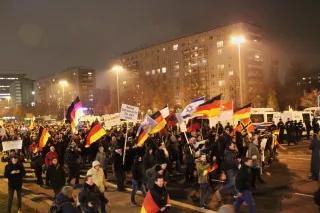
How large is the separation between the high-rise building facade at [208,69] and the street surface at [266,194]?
60.3m

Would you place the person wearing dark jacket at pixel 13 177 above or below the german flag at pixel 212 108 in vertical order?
below

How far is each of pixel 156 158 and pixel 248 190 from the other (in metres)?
4.20

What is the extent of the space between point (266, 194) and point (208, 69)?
270 ft

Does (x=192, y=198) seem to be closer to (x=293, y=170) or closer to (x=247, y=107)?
(x=293, y=170)

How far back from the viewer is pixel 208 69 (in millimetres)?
95188

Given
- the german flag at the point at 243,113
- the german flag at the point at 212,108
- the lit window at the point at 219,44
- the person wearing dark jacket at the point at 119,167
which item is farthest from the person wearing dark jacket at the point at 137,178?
the lit window at the point at 219,44

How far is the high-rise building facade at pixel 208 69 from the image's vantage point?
282ft

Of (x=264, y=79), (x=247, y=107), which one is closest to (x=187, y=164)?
(x=247, y=107)

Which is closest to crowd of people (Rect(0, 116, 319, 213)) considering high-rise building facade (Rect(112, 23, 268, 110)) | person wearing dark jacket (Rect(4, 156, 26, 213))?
person wearing dark jacket (Rect(4, 156, 26, 213))

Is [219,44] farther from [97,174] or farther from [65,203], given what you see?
[65,203]

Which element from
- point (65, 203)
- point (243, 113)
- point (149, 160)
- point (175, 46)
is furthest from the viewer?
point (175, 46)

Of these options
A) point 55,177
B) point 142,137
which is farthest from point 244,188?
point 142,137

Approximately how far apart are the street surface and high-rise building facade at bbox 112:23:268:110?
60291 mm

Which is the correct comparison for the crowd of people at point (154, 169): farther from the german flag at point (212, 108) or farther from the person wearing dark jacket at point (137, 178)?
the german flag at point (212, 108)
